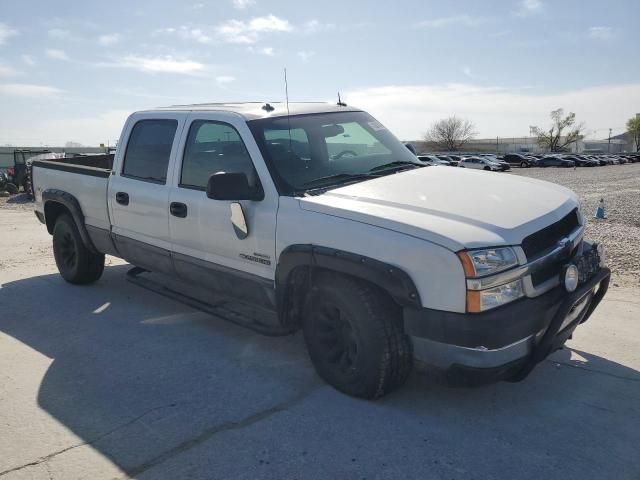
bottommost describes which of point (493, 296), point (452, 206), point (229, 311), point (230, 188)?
point (229, 311)

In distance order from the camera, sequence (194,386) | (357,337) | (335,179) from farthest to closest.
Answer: (335,179), (194,386), (357,337)

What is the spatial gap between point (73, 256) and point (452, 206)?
4.70m

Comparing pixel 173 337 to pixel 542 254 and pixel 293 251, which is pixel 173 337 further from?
pixel 542 254

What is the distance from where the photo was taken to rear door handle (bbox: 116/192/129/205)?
5027mm

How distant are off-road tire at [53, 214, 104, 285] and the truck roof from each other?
1.84 meters

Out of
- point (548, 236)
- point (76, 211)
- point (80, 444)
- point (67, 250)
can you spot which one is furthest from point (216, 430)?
point (67, 250)

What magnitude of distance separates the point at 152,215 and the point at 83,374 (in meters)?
1.44

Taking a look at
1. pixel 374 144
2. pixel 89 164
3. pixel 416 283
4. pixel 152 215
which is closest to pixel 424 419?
pixel 416 283

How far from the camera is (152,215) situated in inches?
186

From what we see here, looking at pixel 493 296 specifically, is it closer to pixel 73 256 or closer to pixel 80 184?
pixel 80 184

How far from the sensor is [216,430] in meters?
3.17

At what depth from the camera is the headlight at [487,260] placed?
2785 millimetres

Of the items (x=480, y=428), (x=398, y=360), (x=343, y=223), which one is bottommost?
(x=480, y=428)

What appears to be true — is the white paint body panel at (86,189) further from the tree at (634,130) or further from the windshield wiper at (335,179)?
the tree at (634,130)
